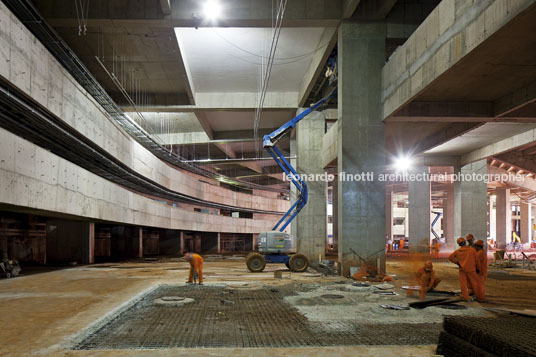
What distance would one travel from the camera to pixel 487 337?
5137 mm

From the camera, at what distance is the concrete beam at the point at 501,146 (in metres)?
26.6

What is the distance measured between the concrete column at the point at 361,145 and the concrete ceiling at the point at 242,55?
2.16 m

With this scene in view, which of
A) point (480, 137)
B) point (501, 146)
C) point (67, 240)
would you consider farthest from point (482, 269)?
point (67, 240)

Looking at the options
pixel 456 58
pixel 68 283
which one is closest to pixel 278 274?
pixel 68 283

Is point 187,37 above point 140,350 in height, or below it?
above

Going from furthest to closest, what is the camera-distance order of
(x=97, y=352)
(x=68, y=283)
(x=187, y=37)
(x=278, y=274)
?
(x=187, y=37) → (x=278, y=274) → (x=68, y=283) → (x=97, y=352)

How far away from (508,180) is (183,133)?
3001 cm

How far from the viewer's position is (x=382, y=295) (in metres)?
12.3

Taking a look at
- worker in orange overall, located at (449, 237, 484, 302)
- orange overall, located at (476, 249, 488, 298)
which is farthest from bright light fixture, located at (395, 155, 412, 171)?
Result: worker in orange overall, located at (449, 237, 484, 302)

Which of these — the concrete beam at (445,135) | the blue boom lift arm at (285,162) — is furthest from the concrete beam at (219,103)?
the concrete beam at (445,135)

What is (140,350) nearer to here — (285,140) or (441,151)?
(441,151)

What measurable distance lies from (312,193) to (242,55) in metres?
10.6

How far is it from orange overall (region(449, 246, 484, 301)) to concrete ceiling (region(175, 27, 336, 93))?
11.8 meters

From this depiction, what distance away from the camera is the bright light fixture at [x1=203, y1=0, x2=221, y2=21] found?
1812 cm
